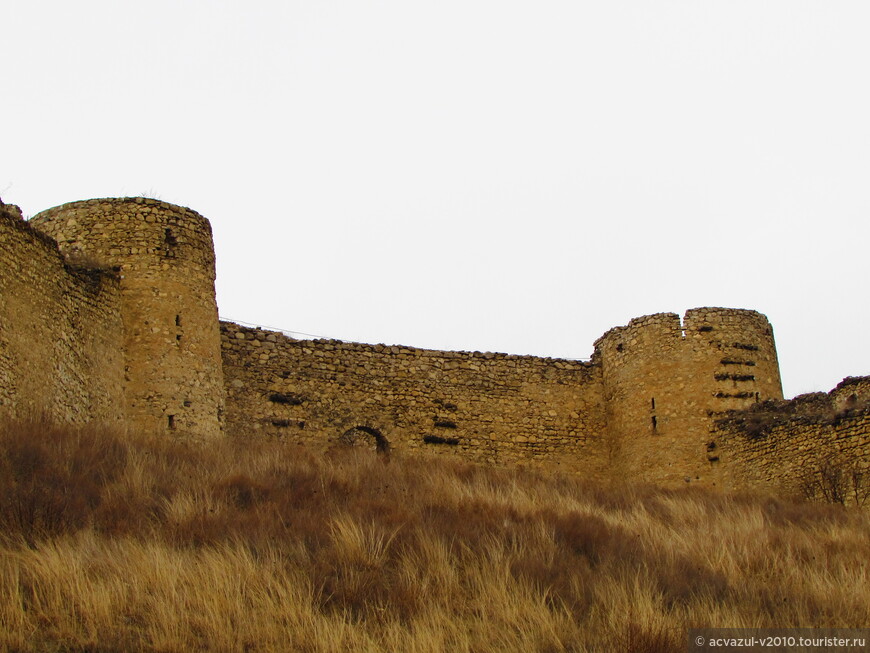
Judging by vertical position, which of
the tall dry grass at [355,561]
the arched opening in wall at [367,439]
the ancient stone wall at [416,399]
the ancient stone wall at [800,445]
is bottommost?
the tall dry grass at [355,561]

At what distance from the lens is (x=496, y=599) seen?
Answer: 32.0 ft

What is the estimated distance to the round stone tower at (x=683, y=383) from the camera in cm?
2002

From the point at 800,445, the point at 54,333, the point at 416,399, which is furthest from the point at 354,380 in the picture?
the point at 800,445

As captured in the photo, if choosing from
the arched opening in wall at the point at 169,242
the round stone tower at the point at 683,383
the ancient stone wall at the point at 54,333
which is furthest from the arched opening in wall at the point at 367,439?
the ancient stone wall at the point at 54,333

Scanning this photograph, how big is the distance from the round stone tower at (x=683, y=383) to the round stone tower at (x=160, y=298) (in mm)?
7637

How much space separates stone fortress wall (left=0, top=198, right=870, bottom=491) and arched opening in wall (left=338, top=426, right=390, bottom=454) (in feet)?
0.15

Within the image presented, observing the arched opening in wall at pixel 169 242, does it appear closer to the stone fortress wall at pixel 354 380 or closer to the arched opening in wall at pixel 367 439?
the stone fortress wall at pixel 354 380

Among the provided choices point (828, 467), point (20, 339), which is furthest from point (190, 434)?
point (828, 467)

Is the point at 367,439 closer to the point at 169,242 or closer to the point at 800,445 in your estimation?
the point at 169,242

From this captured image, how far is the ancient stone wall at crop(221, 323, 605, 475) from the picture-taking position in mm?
18891

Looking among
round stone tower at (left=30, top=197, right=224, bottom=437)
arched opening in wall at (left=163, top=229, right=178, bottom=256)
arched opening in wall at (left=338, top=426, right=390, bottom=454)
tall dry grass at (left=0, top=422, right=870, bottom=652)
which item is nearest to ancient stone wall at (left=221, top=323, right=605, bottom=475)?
arched opening in wall at (left=338, top=426, right=390, bottom=454)

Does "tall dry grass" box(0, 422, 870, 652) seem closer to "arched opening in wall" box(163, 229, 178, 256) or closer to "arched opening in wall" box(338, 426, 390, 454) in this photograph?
"arched opening in wall" box(163, 229, 178, 256)

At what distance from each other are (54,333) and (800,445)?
1086 cm

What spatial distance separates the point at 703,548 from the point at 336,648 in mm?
4729
